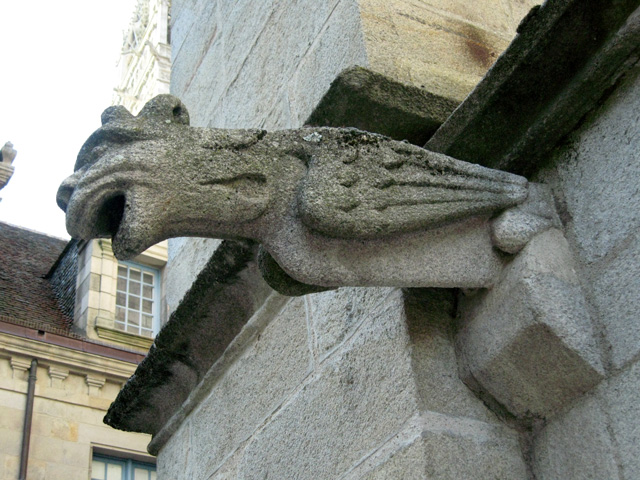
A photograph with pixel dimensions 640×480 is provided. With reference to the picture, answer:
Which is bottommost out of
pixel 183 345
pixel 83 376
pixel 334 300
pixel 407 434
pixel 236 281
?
pixel 83 376

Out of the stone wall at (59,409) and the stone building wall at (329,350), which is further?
the stone wall at (59,409)

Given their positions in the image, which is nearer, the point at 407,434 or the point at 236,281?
the point at 407,434

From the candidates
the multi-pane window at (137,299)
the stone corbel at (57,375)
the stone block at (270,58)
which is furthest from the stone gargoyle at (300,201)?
the multi-pane window at (137,299)

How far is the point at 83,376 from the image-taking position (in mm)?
11383

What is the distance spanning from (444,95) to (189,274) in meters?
1.62

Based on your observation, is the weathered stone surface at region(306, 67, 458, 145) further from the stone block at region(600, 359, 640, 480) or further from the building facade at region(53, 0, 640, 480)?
the stone block at region(600, 359, 640, 480)

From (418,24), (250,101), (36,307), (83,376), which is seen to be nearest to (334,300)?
(418,24)

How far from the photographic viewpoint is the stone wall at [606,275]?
1.90m

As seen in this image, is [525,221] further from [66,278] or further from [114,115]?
[66,278]

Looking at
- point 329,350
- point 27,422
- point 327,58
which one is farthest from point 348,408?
point 27,422

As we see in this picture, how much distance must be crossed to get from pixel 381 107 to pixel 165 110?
68 cm

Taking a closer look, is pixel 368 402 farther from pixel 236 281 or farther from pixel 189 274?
pixel 189 274

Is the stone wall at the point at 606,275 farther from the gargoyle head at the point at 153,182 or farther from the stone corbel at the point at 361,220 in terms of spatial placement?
the gargoyle head at the point at 153,182

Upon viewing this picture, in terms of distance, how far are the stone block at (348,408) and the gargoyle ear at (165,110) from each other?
725mm
